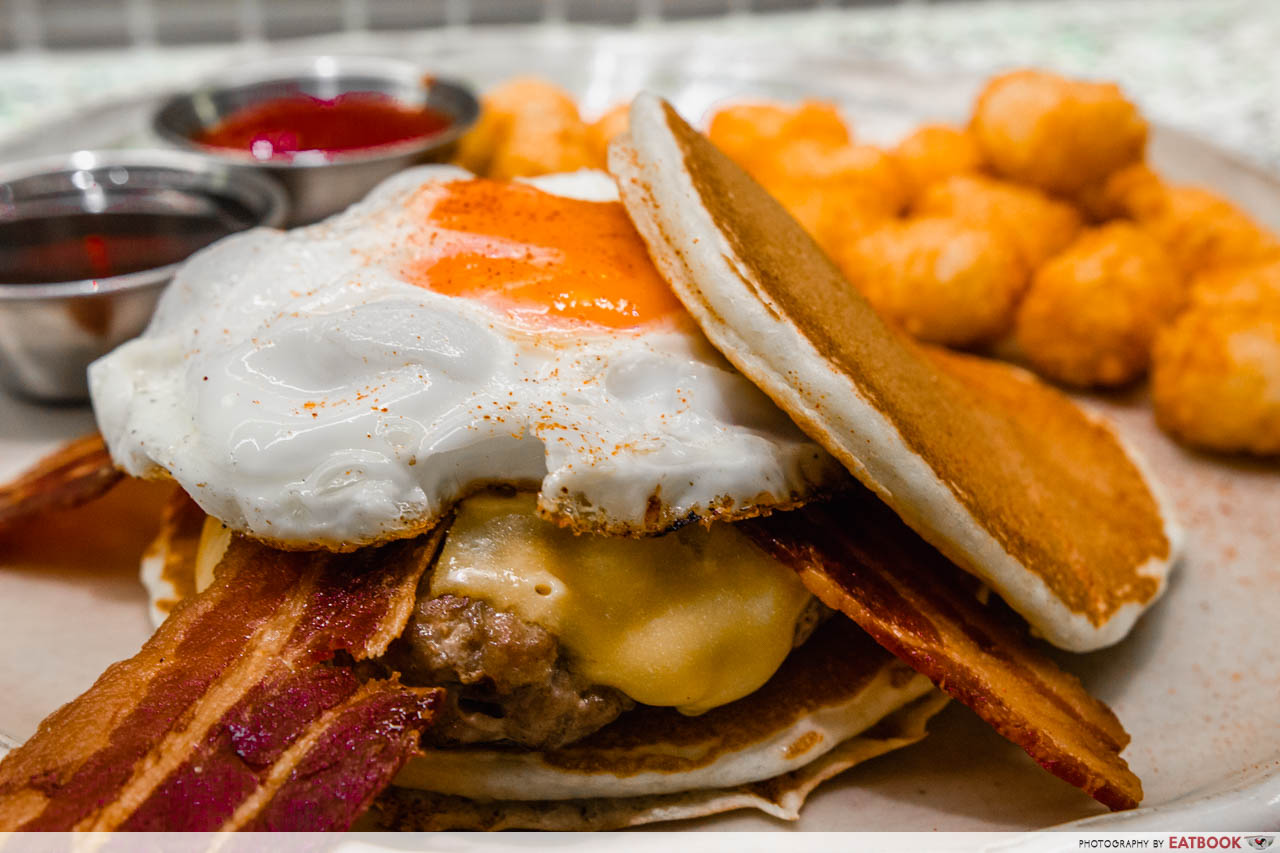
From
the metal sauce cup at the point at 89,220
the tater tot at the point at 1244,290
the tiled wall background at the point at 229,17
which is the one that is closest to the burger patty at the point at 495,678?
the metal sauce cup at the point at 89,220

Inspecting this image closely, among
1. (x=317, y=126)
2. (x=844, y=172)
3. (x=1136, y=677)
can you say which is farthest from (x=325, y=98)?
(x=1136, y=677)

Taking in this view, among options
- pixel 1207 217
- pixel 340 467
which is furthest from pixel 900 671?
pixel 1207 217

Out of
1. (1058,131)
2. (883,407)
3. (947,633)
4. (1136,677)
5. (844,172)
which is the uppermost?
(883,407)

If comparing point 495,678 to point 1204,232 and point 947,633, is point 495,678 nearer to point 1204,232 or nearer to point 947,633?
point 947,633

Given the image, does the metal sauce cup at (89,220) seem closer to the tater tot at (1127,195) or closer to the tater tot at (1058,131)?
the tater tot at (1058,131)

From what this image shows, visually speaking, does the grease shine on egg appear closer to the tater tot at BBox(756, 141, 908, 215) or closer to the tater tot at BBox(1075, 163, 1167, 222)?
the tater tot at BBox(756, 141, 908, 215)

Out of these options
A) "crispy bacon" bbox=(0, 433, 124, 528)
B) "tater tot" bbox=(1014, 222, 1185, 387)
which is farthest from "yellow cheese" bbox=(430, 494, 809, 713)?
"tater tot" bbox=(1014, 222, 1185, 387)
